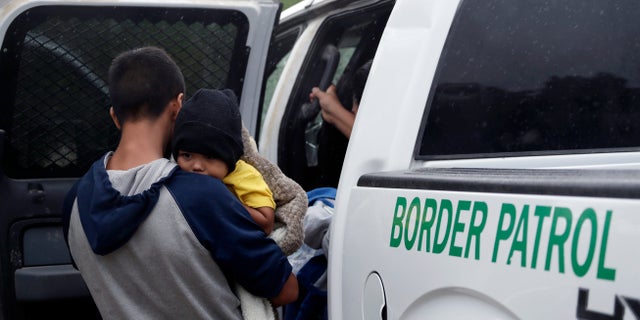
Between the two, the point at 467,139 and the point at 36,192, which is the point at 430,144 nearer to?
the point at 467,139

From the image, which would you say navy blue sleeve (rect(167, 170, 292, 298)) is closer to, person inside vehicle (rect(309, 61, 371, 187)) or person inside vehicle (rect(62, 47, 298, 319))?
person inside vehicle (rect(62, 47, 298, 319))

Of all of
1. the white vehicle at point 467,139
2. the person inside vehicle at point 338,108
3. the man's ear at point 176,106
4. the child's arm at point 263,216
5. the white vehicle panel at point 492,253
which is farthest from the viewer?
the person inside vehicle at point 338,108

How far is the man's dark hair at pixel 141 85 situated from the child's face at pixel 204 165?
Result: 0.23 meters

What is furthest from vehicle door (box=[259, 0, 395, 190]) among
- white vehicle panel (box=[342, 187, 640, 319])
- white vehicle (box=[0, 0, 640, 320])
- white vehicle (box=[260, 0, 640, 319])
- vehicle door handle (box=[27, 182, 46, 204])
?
white vehicle panel (box=[342, 187, 640, 319])

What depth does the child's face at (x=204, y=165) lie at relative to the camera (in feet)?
8.75

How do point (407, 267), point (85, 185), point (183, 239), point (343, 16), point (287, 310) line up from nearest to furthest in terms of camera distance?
1. point (407, 267)
2. point (183, 239)
3. point (85, 185)
4. point (287, 310)
5. point (343, 16)

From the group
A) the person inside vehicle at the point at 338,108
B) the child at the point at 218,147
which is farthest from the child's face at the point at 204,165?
the person inside vehicle at the point at 338,108

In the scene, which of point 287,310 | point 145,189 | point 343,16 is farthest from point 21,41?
point 343,16

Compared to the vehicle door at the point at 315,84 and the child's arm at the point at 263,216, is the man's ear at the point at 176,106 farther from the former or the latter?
the vehicle door at the point at 315,84

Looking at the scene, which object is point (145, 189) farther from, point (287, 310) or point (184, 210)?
point (287, 310)

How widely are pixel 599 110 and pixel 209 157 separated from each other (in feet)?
3.67

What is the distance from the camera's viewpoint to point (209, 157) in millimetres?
2670

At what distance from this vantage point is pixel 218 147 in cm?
263

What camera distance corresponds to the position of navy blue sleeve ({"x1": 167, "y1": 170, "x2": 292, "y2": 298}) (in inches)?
102
